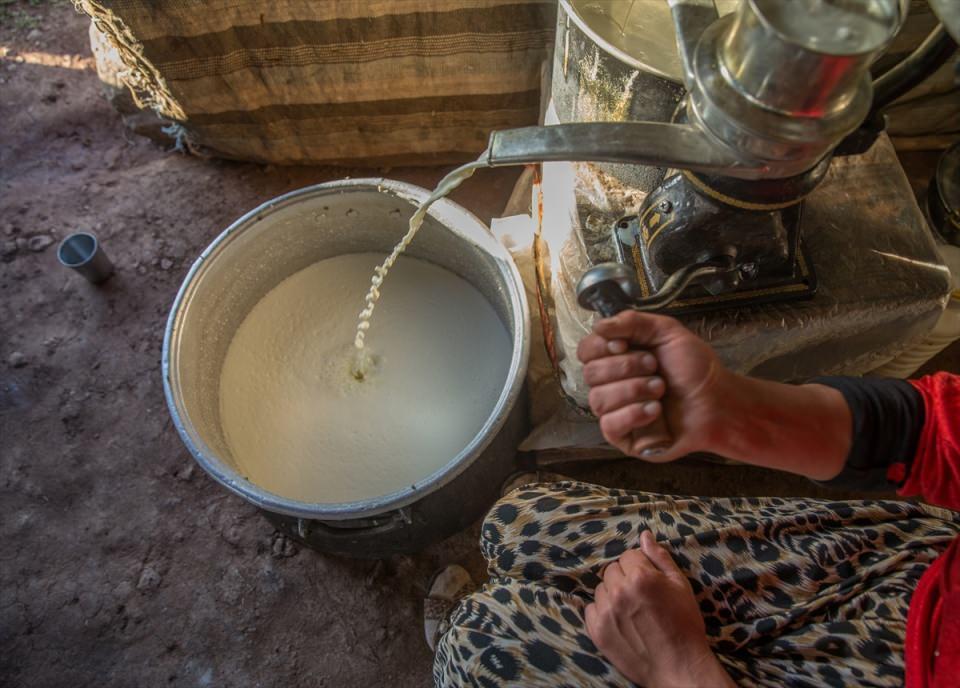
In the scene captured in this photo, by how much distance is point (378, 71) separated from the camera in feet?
5.95

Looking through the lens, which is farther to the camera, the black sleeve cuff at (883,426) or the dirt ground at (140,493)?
the dirt ground at (140,493)

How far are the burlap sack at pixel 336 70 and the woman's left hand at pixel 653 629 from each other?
1.31 metres

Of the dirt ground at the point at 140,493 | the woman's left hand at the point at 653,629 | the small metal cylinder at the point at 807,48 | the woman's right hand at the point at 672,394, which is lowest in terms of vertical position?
the dirt ground at the point at 140,493

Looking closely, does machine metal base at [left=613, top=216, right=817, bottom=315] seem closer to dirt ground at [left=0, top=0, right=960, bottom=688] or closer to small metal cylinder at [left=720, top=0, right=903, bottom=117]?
small metal cylinder at [left=720, top=0, right=903, bottom=117]

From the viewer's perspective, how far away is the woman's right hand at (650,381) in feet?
2.67

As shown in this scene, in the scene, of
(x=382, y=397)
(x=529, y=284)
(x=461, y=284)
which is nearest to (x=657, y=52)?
(x=529, y=284)

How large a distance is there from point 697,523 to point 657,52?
0.84 meters

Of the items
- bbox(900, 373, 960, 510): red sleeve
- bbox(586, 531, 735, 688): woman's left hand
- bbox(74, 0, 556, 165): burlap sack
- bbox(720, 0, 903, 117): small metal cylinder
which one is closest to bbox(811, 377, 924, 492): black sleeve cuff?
bbox(900, 373, 960, 510): red sleeve

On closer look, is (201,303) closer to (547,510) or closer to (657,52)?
(547,510)

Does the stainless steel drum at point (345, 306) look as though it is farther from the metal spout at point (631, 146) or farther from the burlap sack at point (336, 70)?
the metal spout at point (631, 146)

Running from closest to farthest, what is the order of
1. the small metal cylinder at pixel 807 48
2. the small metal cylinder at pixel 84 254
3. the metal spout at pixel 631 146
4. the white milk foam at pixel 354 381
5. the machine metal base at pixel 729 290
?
the small metal cylinder at pixel 807 48 → the metal spout at pixel 631 146 → the machine metal base at pixel 729 290 → the white milk foam at pixel 354 381 → the small metal cylinder at pixel 84 254

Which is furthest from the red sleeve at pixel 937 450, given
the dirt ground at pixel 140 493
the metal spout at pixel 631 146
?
the dirt ground at pixel 140 493

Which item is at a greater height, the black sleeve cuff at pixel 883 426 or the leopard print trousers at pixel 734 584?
the black sleeve cuff at pixel 883 426

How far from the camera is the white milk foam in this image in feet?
5.29
